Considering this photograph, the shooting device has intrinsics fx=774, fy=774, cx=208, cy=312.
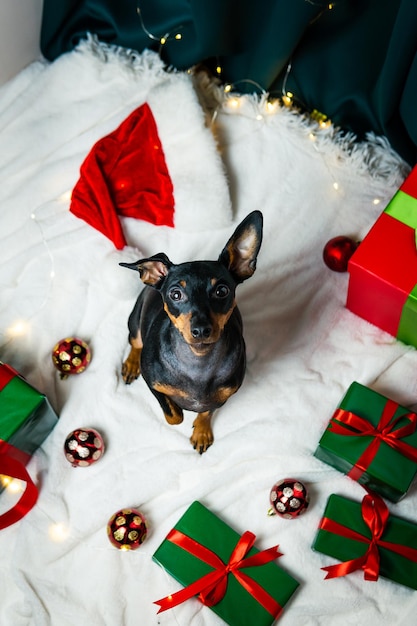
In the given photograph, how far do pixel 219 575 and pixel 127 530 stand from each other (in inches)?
8.8

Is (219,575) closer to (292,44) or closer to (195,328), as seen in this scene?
(195,328)

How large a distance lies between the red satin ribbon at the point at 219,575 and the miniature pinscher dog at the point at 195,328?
0.71 ft

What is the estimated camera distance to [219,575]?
169cm

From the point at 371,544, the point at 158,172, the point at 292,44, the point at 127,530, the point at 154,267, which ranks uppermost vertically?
the point at 292,44

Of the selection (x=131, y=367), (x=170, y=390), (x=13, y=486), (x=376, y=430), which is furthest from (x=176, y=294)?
(x=13, y=486)

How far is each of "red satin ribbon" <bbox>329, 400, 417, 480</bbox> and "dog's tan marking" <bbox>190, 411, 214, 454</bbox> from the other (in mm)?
283

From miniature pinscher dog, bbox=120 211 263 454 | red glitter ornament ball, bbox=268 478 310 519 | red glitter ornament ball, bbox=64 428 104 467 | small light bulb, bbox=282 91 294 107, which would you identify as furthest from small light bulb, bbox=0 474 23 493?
small light bulb, bbox=282 91 294 107

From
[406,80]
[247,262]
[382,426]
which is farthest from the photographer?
[406,80]

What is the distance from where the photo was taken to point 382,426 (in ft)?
5.64

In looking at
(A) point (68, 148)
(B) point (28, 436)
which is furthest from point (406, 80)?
(B) point (28, 436)

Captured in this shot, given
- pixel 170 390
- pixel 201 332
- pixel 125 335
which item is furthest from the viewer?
pixel 125 335

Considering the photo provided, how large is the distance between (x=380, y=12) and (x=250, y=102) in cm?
43

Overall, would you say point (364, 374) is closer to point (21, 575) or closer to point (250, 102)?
point (250, 102)

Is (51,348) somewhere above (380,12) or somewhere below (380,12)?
below
